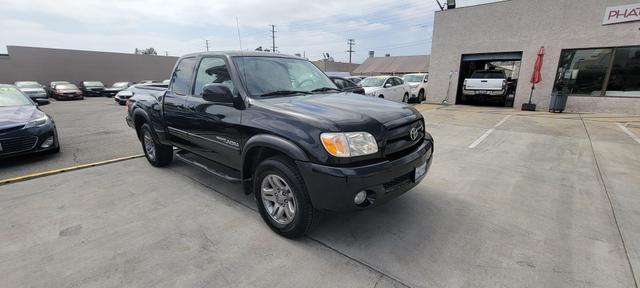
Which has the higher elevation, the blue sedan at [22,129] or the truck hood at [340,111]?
the truck hood at [340,111]

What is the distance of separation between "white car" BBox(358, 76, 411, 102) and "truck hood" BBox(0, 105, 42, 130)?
9.73 m

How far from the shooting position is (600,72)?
11.2 meters

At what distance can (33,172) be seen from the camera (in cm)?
457

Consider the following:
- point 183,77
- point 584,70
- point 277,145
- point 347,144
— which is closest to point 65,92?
point 183,77

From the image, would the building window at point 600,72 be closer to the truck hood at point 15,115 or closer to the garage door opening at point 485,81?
the garage door opening at point 485,81

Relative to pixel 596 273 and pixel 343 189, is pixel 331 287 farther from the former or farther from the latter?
pixel 596 273

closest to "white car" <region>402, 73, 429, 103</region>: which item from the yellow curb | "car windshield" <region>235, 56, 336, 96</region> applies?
"car windshield" <region>235, 56, 336, 96</region>

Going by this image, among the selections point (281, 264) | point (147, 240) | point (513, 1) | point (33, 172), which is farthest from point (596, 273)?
point (513, 1)

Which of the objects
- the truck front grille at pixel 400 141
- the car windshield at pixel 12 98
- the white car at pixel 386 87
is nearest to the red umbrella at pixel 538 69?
the white car at pixel 386 87

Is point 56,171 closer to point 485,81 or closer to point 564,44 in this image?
point 485,81

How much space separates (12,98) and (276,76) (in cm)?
616

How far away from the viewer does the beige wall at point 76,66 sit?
943 inches

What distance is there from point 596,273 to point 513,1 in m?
13.9

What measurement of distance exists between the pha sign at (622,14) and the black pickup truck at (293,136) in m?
12.4
